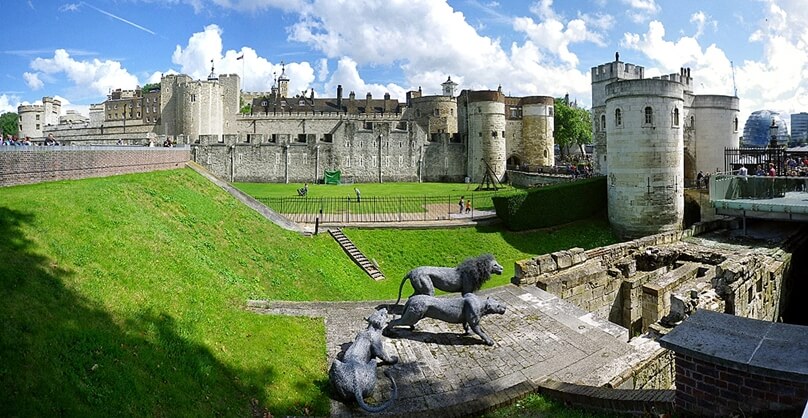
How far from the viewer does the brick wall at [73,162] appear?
43.4ft

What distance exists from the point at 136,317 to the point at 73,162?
39.0 feet

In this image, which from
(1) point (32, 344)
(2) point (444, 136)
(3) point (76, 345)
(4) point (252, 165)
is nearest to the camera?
(1) point (32, 344)

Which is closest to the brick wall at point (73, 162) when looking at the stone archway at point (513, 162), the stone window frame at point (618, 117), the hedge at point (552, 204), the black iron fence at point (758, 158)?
the hedge at point (552, 204)

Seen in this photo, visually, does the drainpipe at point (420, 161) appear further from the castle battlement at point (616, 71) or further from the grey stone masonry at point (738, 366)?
the grey stone masonry at point (738, 366)

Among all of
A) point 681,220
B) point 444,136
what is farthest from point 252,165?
point 681,220

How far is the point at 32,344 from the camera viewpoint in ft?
18.3

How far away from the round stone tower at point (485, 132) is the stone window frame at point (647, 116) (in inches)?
975

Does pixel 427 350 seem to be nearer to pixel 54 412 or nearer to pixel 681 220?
pixel 54 412

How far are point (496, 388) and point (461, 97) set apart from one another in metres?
51.3

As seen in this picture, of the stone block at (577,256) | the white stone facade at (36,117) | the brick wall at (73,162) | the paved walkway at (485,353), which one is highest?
the white stone facade at (36,117)

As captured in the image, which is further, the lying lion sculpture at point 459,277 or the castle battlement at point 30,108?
the castle battlement at point 30,108

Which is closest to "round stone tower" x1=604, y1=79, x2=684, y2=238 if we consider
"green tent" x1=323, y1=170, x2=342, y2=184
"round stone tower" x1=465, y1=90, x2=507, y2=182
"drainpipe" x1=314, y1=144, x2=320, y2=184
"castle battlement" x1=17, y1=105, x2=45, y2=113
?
"round stone tower" x1=465, y1=90, x2=507, y2=182

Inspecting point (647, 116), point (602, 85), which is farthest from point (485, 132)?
point (647, 116)

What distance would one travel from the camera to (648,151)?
81.5ft
